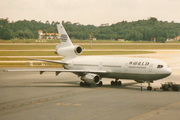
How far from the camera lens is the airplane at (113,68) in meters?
40.8

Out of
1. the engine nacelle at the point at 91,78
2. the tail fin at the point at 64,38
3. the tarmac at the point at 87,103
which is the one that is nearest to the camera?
the tarmac at the point at 87,103

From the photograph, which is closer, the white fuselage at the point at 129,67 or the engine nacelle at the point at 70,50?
the white fuselage at the point at 129,67

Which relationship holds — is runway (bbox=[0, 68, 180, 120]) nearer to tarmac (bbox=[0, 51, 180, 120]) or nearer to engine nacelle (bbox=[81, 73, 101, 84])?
tarmac (bbox=[0, 51, 180, 120])

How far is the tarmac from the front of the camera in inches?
1044

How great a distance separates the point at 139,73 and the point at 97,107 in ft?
42.9

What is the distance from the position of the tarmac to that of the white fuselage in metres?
1.83

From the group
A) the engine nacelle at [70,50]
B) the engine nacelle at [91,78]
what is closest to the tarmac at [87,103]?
the engine nacelle at [91,78]

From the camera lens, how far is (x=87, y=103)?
Result: 3231 centimetres

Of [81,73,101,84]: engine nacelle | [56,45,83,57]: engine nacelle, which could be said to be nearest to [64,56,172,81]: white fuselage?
[81,73,101,84]: engine nacelle

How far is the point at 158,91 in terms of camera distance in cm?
4044

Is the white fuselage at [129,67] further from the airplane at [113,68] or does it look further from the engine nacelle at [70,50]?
the engine nacelle at [70,50]

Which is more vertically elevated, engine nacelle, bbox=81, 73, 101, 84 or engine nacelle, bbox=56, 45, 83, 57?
engine nacelle, bbox=56, 45, 83, 57

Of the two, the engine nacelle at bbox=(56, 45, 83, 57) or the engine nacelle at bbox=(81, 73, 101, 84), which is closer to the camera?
the engine nacelle at bbox=(81, 73, 101, 84)

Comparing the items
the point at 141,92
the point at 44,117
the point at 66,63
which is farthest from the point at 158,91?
the point at 44,117
